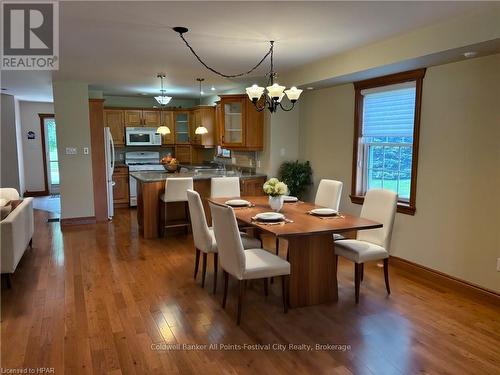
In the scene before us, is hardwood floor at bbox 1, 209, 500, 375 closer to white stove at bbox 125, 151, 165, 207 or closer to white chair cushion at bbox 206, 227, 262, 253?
white chair cushion at bbox 206, 227, 262, 253

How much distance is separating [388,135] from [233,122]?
269cm

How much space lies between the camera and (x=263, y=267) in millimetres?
3023

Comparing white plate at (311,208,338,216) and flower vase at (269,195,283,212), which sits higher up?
flower vase at (269,195,283,212)

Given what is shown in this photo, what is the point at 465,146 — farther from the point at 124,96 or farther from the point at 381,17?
the point at 124,96

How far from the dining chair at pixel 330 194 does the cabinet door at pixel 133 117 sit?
5.12 m

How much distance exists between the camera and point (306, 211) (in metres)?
3.78

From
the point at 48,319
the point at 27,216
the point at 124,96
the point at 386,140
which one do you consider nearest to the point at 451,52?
the point at 386,140

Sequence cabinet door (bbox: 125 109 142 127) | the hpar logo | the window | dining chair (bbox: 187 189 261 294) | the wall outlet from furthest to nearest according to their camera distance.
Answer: cabinet door (bbox: 125 109 142 127)
the wall outlet
the window
dining chair (bbox: 187 189 261 294)
the hpar logo

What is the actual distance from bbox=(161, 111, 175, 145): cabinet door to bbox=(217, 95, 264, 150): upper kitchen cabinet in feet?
7.61

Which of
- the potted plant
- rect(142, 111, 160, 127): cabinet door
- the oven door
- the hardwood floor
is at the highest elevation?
rect(142, 111, 160, 127): cabinet door

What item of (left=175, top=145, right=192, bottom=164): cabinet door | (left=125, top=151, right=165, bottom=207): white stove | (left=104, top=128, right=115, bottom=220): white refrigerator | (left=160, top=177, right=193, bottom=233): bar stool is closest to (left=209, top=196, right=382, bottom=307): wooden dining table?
(left=160, top=177, right=193, bottom=233): bar stool

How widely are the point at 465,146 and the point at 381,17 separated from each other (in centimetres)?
150

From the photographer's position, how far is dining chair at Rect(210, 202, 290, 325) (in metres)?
2.92

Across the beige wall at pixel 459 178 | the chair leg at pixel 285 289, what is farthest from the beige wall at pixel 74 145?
the beige wall at pixel 459 178
